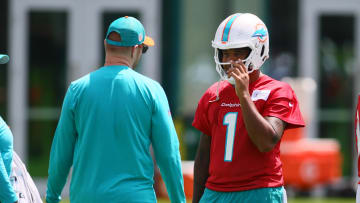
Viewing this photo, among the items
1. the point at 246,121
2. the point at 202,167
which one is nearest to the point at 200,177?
the point at 202,167

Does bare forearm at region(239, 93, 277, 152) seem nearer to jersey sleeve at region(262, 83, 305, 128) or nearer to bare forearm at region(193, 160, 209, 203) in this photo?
jersey sleeve at region(262, 83, 305, 128)

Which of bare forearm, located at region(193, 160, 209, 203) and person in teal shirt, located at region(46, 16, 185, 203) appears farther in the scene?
bare forearm, located at region(193, 160, 209, 203)

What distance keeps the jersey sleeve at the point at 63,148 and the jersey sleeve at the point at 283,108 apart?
1055 millimetres

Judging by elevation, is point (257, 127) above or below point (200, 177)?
above

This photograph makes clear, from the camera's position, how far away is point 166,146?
428 centimetres

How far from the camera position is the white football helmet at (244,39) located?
4.27 meters

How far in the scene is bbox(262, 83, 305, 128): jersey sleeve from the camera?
4188 mm

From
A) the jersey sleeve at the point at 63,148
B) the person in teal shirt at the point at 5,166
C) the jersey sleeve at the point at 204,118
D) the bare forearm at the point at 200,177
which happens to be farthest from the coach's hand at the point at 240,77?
the person in teal shirt at the point at 5,166

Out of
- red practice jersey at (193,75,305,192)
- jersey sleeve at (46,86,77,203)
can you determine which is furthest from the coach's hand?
jersey sleeve at (46,86,77,203)

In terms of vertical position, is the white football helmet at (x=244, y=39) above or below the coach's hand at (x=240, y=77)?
above

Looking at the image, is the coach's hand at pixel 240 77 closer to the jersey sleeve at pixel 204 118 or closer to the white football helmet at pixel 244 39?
the white football helmet at pixel 244 39

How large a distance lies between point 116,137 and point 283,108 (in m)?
0.91

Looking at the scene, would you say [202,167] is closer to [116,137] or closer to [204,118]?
[204,118]

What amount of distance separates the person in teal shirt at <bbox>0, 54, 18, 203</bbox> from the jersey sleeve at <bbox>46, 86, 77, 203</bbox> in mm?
356
